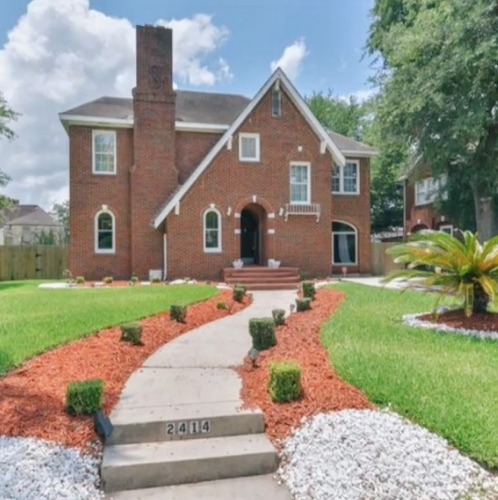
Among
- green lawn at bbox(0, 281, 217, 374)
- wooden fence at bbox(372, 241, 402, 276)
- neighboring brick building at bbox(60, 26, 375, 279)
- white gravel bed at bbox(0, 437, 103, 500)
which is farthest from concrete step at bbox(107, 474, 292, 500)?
wooden fence at bbox(372, 241, 402, 276)

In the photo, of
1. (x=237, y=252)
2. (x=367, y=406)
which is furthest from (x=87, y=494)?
(x=237, y=252)

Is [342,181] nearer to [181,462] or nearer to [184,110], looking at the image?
[184,110]

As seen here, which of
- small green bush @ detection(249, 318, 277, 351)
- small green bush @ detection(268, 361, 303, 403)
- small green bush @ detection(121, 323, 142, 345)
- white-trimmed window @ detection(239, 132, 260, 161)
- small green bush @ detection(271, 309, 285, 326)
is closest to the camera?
small green bush @ detection(268, 361, 303, 403)

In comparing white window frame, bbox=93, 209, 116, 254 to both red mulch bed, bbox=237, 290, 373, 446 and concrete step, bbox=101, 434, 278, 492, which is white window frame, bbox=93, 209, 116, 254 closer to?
red mulch bed, bbox=237, 290, 373, 446

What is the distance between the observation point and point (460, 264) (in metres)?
7.72

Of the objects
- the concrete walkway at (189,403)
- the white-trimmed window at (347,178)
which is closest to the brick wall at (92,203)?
the white-trimmed window at (347,178)

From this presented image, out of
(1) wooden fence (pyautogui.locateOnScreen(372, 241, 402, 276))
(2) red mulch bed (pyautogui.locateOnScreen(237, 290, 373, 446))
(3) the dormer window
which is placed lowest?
(2) red mulch bed (pyautogui.locateOnScreen(237, 290, 373, 446))

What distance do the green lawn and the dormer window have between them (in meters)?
8.98

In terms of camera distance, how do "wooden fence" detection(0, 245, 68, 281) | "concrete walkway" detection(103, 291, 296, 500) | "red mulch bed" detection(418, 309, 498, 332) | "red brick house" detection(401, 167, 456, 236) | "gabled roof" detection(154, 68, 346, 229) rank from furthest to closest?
1. "red brick house" detection(401, 167, 456, 236)
2. "wooden fence" detection(0, 245, 68, 281)
3. "gabled roof" detection(154, 68, 346, 229)
4. "red mulch bed" detection(418, 309, 498, 332)
5. "concrete walkway" detection(103, 291, 296, 500)

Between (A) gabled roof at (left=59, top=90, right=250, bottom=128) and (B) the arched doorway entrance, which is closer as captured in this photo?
(A) gabled roof at (left=59, top=90, right=250, bottom=128)

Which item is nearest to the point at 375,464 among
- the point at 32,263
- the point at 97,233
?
the point at 97,233

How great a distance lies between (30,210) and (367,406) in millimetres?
61324

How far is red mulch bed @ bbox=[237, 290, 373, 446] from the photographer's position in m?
4.40

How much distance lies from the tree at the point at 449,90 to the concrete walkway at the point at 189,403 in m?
12.3
